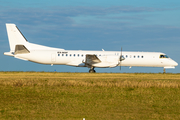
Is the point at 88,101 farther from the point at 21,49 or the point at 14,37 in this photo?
the point at 14,37

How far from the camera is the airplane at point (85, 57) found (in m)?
35.4

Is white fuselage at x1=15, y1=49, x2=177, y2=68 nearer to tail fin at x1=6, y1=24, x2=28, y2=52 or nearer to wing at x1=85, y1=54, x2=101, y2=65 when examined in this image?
wing at x1=85, y1=54, x2=101, y2=65

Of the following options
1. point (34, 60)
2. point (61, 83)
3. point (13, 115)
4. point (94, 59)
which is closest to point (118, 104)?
point (13, 115)

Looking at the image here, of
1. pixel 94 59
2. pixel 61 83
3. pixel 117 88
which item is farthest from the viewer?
pixel 94 59

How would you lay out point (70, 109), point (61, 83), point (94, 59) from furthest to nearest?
point (94, 59) < point (61, 83) < point (70, 109)

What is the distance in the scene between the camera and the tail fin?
37.2 m

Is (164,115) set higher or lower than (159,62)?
lower

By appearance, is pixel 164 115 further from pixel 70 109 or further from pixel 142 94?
pixel 142 94

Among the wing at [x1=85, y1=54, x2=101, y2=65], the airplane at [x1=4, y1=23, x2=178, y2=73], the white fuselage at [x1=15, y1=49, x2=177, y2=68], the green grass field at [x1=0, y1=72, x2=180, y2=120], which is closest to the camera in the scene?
the green grass field at [x1=0, y1=72, x2=180, y2=120]

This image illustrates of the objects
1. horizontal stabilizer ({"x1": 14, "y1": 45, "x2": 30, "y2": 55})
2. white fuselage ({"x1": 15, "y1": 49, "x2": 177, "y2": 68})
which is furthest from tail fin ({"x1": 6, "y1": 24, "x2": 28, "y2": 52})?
white fuselage ({"x1": 15, "y1": 49, "x2": 177, "y2": 68})

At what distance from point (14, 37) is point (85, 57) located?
11.4 m

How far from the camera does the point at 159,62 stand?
3662 centimetres

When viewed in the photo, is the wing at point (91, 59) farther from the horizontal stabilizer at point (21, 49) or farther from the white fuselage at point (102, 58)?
the horizontal stabilizer at point (21, 49)

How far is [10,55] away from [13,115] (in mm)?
26438
